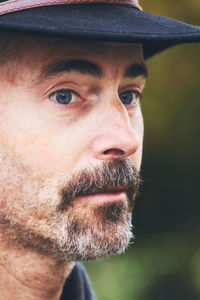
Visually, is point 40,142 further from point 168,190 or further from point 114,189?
point 168,190

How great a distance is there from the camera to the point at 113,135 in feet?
7.26

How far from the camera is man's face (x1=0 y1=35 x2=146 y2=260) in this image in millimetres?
2213

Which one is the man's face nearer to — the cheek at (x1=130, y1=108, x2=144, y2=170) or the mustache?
the mustache

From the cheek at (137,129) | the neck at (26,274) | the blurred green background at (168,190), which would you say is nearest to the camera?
the neck at (26,274)

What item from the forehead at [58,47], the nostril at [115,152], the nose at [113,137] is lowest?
the nostril at [115,152]

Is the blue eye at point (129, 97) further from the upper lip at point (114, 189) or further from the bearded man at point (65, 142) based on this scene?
the upper lip at point (114, 189)

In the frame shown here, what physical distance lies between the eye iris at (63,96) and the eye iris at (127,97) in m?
0.36

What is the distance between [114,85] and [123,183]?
453mm

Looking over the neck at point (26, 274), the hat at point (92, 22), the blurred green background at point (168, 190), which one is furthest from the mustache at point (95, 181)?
the blurred green background at point (168, 190)

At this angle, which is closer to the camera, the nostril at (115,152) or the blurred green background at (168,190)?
the nostril at (115,152)

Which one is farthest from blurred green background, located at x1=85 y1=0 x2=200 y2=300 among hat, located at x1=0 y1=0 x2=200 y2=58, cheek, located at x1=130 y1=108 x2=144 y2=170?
hat, located at x1=0 y1=0 x2=200 y2=58

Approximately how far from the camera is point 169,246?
236 inches

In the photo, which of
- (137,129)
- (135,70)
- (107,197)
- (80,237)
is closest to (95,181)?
(107,197)

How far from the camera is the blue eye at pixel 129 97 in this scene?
2.58 metres
